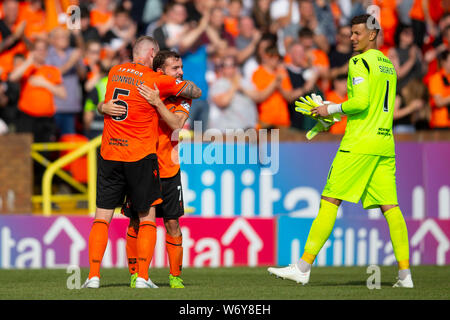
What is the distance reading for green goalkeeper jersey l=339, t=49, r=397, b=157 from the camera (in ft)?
25.8

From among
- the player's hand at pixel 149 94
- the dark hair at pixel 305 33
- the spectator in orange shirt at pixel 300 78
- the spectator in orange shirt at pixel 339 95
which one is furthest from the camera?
the dark hair at pixel 305 33

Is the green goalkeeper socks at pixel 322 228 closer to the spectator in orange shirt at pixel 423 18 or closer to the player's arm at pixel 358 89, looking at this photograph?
the player's arm at pixel 358 89

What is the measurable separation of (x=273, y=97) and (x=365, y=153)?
19.6 ft

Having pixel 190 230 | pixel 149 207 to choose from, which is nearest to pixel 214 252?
pixel 190 230

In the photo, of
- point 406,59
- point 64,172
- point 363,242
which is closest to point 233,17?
point 406,59

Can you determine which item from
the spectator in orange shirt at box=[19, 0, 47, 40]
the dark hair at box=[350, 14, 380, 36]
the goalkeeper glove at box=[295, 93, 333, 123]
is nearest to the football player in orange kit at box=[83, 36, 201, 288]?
the goalkeeper glove at box=[295, 93, 333, 123]

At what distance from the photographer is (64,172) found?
42.6 feet

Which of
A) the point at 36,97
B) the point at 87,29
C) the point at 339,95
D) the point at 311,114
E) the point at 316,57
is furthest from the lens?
the point at 316,57

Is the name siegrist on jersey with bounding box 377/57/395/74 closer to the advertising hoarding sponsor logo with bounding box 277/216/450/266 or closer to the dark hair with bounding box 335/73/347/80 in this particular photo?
the advertising hoarding sponsor logo with bounding box 277/216/450/266

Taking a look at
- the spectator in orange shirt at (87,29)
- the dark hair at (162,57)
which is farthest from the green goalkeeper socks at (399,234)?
the spectator in orange shirt at (87,29)

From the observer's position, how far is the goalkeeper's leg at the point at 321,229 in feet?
26.3

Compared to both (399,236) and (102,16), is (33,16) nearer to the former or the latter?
(102,16)

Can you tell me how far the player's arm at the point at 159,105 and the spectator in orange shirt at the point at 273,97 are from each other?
5.74 metres

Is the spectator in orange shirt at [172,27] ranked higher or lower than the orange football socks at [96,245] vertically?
higher
